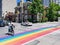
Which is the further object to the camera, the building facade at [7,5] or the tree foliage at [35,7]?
the building facade at [7,5]

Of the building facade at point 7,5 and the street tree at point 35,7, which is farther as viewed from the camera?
the building facade at point 7,5

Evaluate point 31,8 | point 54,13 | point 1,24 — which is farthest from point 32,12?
point 1,24

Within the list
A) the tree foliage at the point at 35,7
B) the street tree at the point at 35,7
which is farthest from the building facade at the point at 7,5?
the tree foliage at the point at 35,7

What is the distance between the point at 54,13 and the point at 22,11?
37.0 ft

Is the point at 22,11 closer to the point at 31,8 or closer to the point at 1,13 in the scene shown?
the point at 31,8

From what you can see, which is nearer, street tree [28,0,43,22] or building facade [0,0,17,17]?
street tree [28,0,43,22]

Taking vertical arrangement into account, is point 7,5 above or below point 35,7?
above

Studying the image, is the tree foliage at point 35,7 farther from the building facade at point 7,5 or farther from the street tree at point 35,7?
the building facade at point 7,5

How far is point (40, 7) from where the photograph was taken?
68.1 metres

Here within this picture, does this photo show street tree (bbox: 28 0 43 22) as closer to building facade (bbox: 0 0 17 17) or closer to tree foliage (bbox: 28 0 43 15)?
tree foliage (bbox: 28 0 43 15)

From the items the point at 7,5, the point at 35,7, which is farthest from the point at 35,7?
the point at 7,5

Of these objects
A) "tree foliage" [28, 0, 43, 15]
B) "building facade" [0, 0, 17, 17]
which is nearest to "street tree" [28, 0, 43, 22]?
"tree foliage" [28, 0, 43, 15]

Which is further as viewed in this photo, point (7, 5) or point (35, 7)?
A: point (7, 5)

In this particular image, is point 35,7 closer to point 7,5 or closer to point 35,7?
point 35,7
